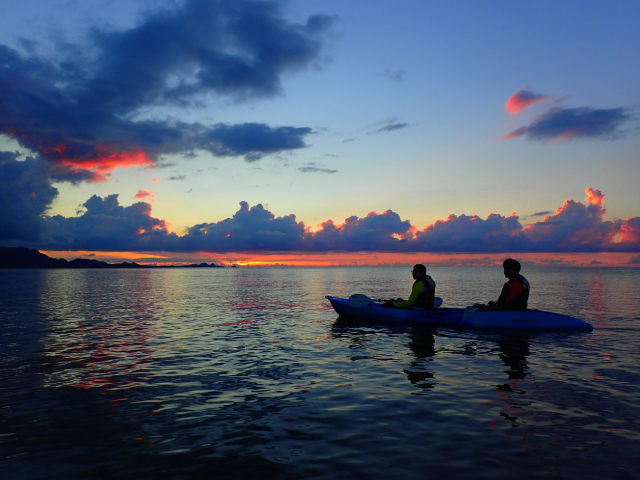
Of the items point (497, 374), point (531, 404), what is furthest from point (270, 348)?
point (531, 404)

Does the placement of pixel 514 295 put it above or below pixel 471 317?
above

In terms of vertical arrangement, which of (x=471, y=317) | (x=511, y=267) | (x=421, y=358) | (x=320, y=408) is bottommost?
(x=421, y=358)

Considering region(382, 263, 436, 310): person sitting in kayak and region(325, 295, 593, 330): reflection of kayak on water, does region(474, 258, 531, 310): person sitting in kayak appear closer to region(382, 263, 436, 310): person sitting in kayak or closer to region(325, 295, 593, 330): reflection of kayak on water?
region(325, 295, 593, 330): reflection of kayak on water

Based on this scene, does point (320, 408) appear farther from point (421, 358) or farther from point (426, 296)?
point (426, 296)

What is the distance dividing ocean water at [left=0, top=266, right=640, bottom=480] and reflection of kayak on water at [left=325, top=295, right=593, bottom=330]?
1.78 m

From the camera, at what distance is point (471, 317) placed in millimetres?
20562

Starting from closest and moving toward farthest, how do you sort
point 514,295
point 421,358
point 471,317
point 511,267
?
1. point 421,358
2. point 511,267
3. point 514,295
4. point 471,317

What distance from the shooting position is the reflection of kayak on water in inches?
781

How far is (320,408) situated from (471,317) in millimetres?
13906

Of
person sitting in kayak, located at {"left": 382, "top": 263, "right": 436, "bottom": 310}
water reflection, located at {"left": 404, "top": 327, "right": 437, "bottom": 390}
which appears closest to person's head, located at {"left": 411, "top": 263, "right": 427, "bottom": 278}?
person sitting in kayak, located at {"left": 382, "top": 263, "right": 436, "bottom": 310}

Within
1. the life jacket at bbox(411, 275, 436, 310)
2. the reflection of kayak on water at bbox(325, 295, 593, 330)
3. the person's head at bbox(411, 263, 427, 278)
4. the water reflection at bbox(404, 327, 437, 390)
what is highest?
the person's head at bbox(411, 263, 427, 278)

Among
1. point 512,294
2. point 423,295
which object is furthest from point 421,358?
point 512,294

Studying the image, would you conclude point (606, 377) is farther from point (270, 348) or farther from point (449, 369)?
point (270, 348)

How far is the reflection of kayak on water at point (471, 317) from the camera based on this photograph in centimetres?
1984
